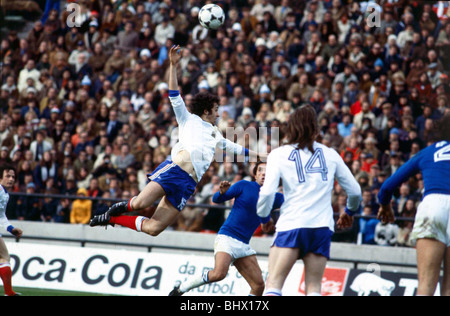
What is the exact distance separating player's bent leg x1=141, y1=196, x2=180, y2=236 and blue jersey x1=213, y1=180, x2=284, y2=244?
74cm

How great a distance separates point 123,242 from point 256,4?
322 inches

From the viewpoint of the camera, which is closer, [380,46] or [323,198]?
[323,198]

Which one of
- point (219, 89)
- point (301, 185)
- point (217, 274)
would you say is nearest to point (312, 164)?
point (301, 185)

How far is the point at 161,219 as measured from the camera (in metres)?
8.89

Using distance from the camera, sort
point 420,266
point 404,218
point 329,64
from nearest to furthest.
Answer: point 420,266
point 404,218
point 329,64

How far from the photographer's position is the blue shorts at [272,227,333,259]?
6.16 m

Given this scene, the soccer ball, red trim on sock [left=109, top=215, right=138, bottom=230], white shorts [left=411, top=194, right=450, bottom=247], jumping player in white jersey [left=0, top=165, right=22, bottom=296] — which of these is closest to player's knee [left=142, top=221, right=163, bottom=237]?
red trim on sock [left=109, top=215, right=138, bottom=230]

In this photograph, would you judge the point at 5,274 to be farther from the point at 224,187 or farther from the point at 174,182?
the point at 224,187

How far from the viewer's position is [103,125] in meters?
17.6

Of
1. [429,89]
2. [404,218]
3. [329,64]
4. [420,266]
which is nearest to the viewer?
[420,266]

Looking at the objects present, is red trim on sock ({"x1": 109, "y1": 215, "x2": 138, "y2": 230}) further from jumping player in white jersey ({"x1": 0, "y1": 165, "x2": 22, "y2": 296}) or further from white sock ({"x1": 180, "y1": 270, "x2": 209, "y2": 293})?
jumping player in white jersey ({"x1": 0, "y1": 165, "x2": 22, "y2": 296})

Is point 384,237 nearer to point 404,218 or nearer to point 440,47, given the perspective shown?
point 404,218

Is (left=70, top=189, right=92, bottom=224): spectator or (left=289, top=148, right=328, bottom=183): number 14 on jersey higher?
(left=289, top=148, right=328, bottom=183): number 14 on jersey

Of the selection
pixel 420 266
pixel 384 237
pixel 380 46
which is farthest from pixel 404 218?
pixel 420 266
